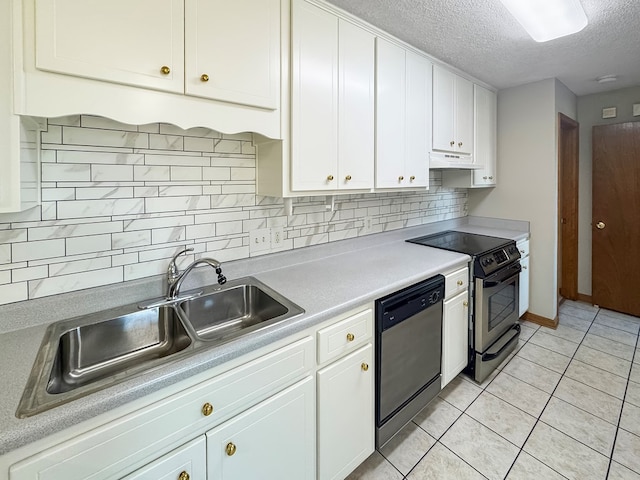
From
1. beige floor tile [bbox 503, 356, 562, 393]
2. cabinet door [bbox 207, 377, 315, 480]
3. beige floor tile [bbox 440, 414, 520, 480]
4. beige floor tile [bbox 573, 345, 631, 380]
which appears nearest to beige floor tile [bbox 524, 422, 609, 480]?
beige floor tile [bbox 440, 414, 520, 480]

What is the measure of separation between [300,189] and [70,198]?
958mm

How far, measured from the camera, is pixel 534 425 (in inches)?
73.1

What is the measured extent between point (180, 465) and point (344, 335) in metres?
0.73

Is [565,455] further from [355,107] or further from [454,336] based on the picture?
[355,107]

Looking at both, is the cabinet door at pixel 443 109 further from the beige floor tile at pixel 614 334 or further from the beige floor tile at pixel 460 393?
the beige floor tile at pixel 614 334

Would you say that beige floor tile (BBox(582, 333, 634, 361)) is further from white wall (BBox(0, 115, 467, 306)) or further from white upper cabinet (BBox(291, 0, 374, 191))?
white wall (BBox(0, 115, 467, 306))

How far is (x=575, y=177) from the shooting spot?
345cm

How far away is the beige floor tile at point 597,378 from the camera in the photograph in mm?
2154

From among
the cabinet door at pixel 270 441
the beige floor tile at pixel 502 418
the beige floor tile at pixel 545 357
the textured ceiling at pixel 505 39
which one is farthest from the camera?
the beige floor tile at pixel 545 357

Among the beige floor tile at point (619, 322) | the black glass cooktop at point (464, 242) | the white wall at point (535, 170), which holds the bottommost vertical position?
the beige floor tile at point (619, 322)

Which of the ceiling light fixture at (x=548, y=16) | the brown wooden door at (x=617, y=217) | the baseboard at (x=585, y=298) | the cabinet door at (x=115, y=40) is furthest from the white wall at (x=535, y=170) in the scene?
the cabinet door at (x=115, y=40)

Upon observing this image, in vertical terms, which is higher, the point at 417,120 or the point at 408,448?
the point at 417,120

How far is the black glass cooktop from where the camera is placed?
230 centimetres

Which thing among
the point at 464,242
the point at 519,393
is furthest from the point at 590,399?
the point at 464,242
